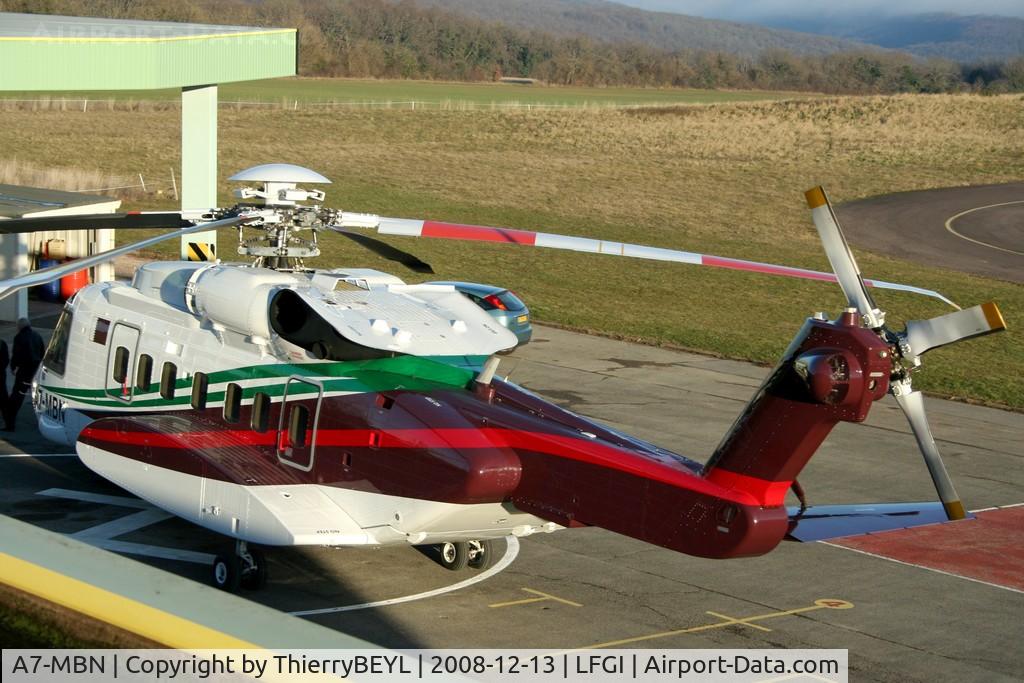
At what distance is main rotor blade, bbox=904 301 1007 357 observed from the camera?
8758 millimetres

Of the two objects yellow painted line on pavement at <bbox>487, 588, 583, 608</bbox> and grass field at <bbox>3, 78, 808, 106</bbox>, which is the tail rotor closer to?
yellow painted line on pavement at <bbox>487, 588, 583, 608</bbox>

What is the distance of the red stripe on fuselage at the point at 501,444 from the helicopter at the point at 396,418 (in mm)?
20

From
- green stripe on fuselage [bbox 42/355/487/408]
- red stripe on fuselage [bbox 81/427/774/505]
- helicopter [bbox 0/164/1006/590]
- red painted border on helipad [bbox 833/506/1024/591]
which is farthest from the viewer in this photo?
red painted border on helipad [bbox 833/506/1024/591]

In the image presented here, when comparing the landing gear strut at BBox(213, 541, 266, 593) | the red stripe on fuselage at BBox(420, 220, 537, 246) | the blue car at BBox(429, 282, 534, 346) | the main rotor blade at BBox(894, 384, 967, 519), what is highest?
the red stripe on fuselage at BBox(420, 220, 537, 246)

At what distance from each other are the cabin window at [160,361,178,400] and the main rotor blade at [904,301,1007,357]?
8.21 m

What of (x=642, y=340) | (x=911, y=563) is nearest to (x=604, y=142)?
(x=642, y=340)

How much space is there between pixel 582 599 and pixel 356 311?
3.92 meters

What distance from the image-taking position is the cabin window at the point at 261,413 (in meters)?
13.4

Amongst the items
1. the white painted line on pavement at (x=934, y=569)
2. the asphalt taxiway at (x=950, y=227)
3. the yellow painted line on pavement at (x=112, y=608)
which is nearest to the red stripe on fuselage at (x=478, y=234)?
the yellow painted line on pavement at (x=112, y=608)

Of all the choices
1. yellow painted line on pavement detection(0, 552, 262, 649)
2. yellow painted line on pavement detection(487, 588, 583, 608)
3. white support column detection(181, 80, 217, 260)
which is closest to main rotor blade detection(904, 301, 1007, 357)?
yellow painted line on pavement detection(487, 588, 583, 608)

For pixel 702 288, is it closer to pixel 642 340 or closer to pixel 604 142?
pixel 642 340

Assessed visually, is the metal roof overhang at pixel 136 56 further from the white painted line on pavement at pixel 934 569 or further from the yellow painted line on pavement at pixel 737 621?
the white painted line on pavement at pixel 934 569

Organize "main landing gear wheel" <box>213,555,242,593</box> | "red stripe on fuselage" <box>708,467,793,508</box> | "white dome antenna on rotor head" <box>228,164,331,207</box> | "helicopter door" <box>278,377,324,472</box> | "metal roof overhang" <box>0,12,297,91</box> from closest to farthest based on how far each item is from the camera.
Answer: "red stripe on fuselage" <box>708,467,793,508</box> < "white dome antenna on rotor head" <box>228,164,331,207</box> < "helicopter door" <box>278,377,324,472</box> < "main landing gear wheel" <box>213,555,242,593</box> < "metal roof overhang" <box>0,12,297,91</box>

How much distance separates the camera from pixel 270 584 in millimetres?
13766
